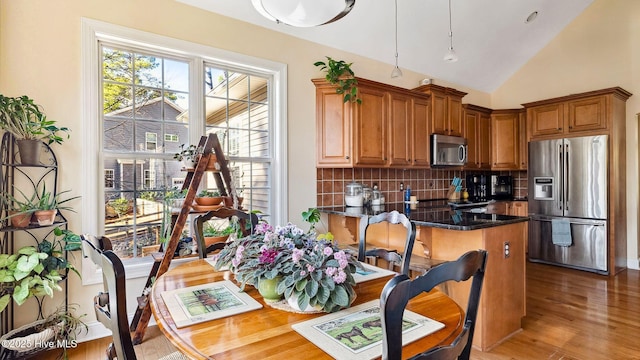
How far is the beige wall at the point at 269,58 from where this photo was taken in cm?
237

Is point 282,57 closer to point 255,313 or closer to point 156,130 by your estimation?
point 156,130

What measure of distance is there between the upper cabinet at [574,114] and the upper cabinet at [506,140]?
356mm

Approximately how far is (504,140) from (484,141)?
1.15 feet

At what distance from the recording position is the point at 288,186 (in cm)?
351

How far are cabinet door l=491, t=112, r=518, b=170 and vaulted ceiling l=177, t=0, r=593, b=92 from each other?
72 centimetres

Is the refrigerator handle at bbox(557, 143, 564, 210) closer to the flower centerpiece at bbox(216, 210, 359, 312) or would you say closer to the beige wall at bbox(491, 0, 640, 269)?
the beige wall at bbox(491, 0, 640, 269)

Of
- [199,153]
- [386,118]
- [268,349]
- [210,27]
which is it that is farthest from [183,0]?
[268,349]

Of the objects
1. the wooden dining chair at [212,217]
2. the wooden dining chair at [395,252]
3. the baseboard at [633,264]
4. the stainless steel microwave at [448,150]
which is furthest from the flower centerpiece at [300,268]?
the baseboard at [633,264]

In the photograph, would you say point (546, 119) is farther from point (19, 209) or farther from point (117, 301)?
point (19, 209)

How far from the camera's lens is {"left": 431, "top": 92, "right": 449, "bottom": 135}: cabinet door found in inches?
174

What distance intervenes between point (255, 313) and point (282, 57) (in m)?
2.87

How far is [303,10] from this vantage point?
4.91 ft

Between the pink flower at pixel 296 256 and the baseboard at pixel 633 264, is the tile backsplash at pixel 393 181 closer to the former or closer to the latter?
the baseboard at pixel 633 264

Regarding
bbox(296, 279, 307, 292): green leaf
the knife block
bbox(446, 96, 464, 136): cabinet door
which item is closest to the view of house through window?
bbox(296, 279, 307, 292): green leaf
